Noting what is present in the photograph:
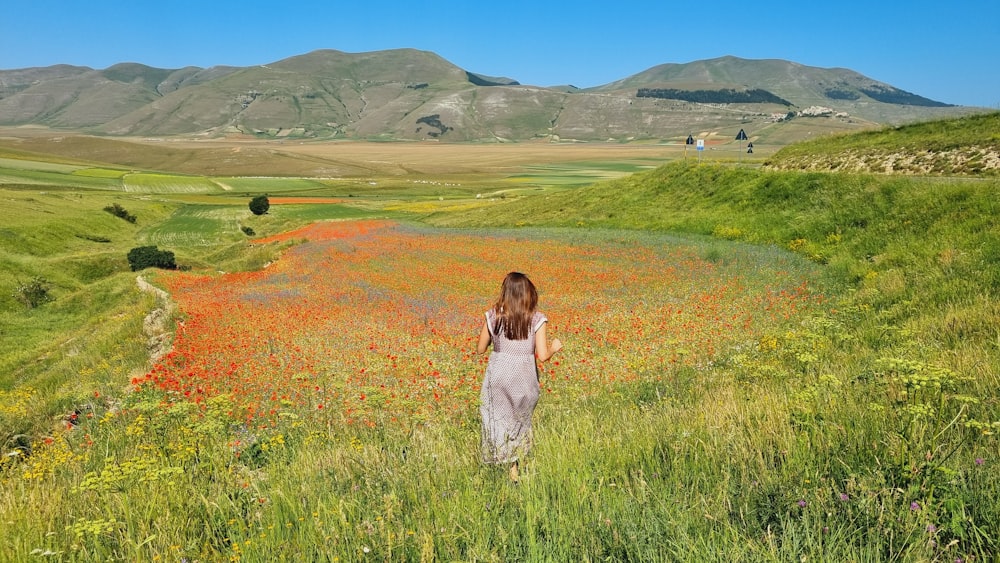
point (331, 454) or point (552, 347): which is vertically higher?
point (552, 347)

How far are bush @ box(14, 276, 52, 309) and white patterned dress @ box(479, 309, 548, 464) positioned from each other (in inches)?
1281

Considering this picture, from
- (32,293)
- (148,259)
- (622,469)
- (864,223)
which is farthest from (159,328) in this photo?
(864,223)

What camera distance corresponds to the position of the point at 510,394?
5.32 meters

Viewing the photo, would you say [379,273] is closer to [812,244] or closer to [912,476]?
[812,244]

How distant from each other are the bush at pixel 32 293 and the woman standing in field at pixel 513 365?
3249 cm

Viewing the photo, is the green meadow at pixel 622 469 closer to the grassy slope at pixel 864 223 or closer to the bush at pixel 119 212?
the grassy slope at pixel 864 223

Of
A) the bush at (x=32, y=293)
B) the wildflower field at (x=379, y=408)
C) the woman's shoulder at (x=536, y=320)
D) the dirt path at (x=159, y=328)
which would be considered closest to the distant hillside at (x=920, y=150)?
the wildflower field at (x=379, y=408)

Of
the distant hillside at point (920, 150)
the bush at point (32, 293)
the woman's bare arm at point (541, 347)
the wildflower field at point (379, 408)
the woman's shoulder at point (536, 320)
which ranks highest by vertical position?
the distant hillside at point (920, 150)

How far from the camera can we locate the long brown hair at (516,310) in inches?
218

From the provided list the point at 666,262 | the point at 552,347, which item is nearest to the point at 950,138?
the point at 666,262

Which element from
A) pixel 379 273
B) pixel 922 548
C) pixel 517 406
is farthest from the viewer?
pixel 379 273

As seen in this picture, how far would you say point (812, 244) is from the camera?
77.9ft

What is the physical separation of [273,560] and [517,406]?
2.81 metres

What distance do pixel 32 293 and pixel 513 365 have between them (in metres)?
33.6
